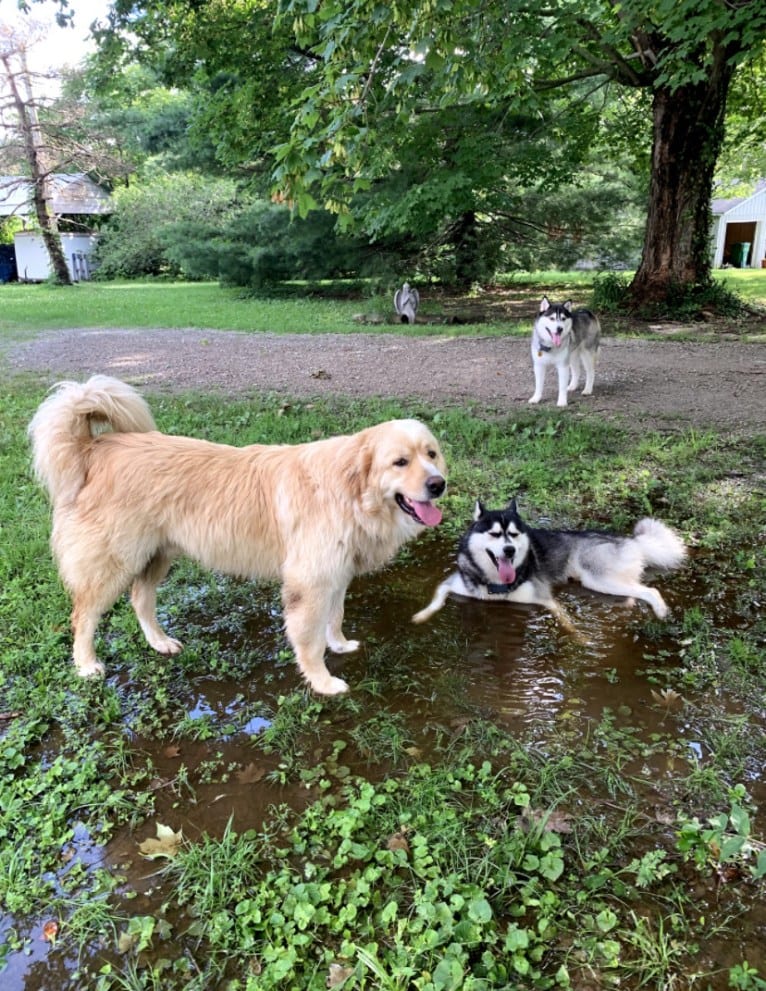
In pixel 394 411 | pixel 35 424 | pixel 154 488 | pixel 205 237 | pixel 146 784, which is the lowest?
pixel 146 784

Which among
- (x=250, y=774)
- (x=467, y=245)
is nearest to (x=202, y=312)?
(x=467, y=245)

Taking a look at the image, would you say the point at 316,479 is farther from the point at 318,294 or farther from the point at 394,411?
the point at 318,294

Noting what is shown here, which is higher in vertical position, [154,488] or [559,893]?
[154,488]

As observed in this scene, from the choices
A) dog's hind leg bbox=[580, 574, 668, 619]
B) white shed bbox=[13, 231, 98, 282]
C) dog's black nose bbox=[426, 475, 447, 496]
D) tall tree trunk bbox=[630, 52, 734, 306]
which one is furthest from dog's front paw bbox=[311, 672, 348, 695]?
white shed bbox=[13, 231, 98, 282]

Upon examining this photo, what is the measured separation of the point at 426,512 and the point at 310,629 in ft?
2.75

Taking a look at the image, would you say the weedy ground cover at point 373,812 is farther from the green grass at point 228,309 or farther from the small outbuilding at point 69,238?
the small outbuilding at point 69,238

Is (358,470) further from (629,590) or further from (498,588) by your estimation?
(629,590)

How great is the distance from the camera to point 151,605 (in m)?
3.69

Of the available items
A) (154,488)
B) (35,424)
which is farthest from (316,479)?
(35,424)

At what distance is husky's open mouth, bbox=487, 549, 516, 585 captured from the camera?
4.00 meters

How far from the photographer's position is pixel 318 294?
22938 millimetres

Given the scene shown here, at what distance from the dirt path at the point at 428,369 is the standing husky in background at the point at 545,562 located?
3.61 meters

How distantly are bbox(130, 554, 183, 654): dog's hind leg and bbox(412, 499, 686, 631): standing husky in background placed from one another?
1.47 meters

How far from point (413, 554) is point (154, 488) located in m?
2.08
